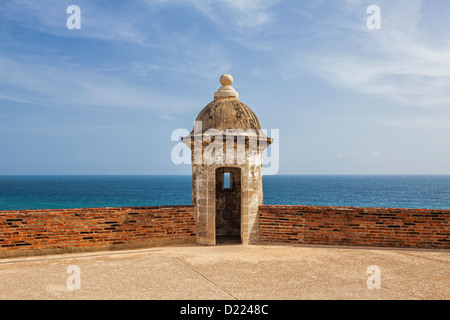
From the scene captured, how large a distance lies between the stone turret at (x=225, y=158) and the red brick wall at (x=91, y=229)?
49cm

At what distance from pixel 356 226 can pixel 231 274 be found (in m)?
3.83

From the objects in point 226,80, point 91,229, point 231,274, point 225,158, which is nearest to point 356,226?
point 225,158

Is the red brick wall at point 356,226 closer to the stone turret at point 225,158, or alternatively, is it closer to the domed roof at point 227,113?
the stone turret at point 225,158

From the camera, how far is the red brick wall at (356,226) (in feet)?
26.2

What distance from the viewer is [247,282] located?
5.55 m

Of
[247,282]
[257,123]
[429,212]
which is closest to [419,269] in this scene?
[429,212]

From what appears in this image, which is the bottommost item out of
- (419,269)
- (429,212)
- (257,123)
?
(419,269)

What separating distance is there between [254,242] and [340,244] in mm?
2065

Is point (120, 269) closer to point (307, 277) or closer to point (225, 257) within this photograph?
point (225, 257)

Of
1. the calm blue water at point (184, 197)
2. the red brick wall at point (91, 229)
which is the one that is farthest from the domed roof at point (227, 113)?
the calm blue water at point (184, 197)

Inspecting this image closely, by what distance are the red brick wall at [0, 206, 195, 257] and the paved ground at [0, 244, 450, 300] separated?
314 mm

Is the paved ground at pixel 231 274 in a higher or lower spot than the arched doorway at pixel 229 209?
lower

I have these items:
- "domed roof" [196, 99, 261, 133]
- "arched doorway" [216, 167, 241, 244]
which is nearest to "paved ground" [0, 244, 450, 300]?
"arched doorway" [216, 167, 241, 244]
